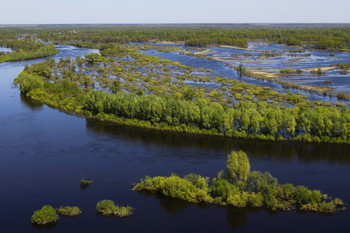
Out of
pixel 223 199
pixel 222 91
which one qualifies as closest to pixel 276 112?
pixel 223 199

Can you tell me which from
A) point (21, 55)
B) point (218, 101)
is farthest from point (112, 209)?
point (21, 55)

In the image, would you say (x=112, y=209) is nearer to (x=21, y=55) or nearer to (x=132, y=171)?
(x=132, y=171)

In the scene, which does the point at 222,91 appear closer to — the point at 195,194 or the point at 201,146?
the point at 201,146

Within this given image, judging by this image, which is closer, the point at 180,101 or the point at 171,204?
the point at 171,204

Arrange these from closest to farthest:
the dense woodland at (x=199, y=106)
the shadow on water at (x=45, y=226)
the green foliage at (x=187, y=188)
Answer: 1. the shadow on water at (x=45, y=226)
2. the green foliage at (x=187, y=188)
3. the dense woodland at (x=199, y=106)

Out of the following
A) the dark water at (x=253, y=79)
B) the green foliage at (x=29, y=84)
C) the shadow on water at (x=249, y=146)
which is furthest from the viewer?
the green foliage at (x=29, y=84)

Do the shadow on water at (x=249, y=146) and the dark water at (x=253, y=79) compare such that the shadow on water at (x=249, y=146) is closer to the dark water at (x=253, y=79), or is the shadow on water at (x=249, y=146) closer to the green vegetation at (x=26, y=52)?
the dark water at (x=253, y=79)

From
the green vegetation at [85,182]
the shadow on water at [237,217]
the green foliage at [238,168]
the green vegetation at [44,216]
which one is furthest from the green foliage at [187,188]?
the green vegetation at [44,216]
